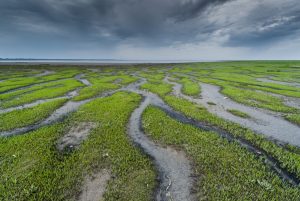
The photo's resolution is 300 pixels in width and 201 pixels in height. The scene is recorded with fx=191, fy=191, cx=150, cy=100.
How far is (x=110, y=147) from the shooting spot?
12.1 metres

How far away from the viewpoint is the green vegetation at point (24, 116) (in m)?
15.7

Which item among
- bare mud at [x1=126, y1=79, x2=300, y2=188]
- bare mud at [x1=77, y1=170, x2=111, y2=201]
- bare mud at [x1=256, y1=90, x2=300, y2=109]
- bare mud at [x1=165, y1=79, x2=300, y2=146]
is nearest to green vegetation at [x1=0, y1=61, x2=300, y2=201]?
bare mud at [x1=77, y1=170, x2=111, y2=201]

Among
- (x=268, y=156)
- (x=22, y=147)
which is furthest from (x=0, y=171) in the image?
(x=268, y=156)

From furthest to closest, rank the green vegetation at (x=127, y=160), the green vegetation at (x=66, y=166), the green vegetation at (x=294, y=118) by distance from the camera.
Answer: the green vegetation at (x=294, y=118) → the green vegetation at (x=127, y=160) → the green vegetation at (x=66, y=166)

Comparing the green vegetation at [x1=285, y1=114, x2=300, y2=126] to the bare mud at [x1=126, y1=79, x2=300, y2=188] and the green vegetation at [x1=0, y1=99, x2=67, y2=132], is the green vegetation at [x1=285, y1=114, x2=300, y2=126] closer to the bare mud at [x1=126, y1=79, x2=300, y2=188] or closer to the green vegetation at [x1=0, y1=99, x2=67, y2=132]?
the bare mud at [x1=126, y1=79, x2=300, y2=188]

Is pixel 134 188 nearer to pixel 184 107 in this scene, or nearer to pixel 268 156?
pixel 268 156

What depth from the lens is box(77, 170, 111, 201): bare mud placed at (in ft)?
25.8

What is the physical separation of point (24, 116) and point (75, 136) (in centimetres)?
751

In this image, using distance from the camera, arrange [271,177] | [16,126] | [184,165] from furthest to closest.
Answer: [16,126] → [184,165] → [271,177]

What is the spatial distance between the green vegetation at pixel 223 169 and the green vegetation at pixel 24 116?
10544 mm

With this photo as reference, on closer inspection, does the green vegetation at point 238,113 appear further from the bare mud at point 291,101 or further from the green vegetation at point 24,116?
the green vegetation at point 24,116

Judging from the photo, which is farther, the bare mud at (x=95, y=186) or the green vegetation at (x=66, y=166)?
the green vegetation at (x=66, y=166)

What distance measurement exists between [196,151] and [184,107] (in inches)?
402

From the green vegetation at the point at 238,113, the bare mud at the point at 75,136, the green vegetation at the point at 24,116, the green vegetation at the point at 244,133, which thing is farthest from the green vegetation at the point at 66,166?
the green vegetation at the point at 238,113
